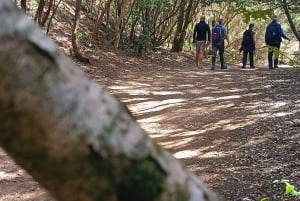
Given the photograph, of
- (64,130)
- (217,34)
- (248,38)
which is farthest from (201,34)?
(64,130)

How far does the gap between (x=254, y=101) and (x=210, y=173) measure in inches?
204

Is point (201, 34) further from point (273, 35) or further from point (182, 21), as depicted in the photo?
point (182, 21)

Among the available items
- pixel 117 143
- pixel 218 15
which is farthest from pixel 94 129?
pixel 218 15

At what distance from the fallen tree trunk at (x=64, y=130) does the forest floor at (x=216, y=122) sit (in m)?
4.51

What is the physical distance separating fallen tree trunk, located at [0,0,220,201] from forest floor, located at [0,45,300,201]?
4.51 meters

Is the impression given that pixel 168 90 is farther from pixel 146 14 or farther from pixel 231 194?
pixel 146 14

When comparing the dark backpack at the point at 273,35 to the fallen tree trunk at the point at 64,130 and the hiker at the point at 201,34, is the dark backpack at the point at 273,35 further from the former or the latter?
the fallen tree trunk at the point at 64,130

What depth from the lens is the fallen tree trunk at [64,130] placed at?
840 mm

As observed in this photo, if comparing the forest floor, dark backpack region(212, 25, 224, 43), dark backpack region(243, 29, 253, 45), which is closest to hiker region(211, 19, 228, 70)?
dark backpack region(212, 25, 224, 43)

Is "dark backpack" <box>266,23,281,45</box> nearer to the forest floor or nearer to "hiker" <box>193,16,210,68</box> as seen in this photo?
the forest floor

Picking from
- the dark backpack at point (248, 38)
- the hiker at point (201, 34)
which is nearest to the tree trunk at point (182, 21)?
the dark backpack at point (248, 38)

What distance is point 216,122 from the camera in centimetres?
951

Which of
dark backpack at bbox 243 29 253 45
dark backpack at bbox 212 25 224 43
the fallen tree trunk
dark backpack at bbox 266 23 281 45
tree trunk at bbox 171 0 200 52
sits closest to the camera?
the fallen tree trunk

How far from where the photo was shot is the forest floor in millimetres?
6035
